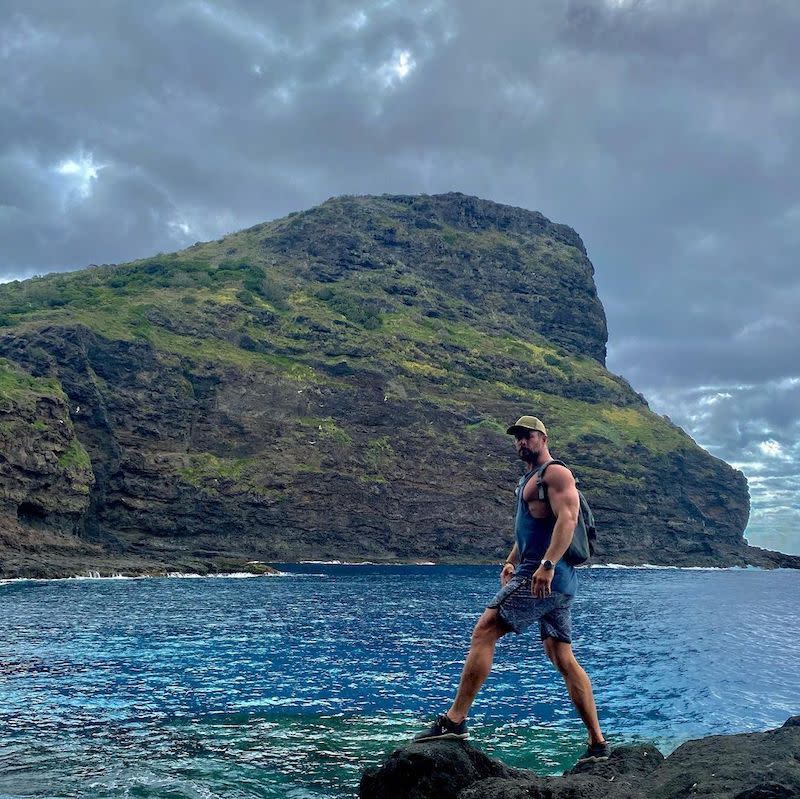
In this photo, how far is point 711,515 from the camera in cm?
14825

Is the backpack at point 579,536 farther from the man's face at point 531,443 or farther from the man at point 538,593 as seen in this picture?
the man's face at point 531,443

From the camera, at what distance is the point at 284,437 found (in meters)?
117

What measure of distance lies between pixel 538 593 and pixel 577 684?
135 centimetres

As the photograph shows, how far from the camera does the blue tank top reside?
8.57m

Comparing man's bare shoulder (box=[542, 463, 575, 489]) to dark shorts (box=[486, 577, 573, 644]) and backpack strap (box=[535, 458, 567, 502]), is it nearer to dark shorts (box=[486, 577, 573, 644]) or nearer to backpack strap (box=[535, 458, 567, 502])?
backpack strap (box=[535, 458, 567, 502])

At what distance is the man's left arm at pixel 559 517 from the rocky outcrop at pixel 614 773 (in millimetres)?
1997

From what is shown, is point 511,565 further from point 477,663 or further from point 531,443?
point 531,443

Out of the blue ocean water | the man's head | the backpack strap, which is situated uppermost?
the man's head

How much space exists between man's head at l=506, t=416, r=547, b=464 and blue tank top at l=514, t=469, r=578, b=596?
0.22 meters

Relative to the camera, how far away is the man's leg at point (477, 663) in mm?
8195

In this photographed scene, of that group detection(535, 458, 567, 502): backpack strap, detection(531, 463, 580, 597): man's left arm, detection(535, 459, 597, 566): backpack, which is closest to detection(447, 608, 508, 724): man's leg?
detection(531, 463, 580, 597): man's left arm

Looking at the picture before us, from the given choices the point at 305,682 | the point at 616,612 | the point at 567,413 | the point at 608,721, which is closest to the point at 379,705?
the point at 305,682

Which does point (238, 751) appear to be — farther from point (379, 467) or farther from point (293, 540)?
point (379, 467)

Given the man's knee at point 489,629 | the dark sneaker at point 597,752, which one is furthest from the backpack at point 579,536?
the dark sneaker at point 597,752
